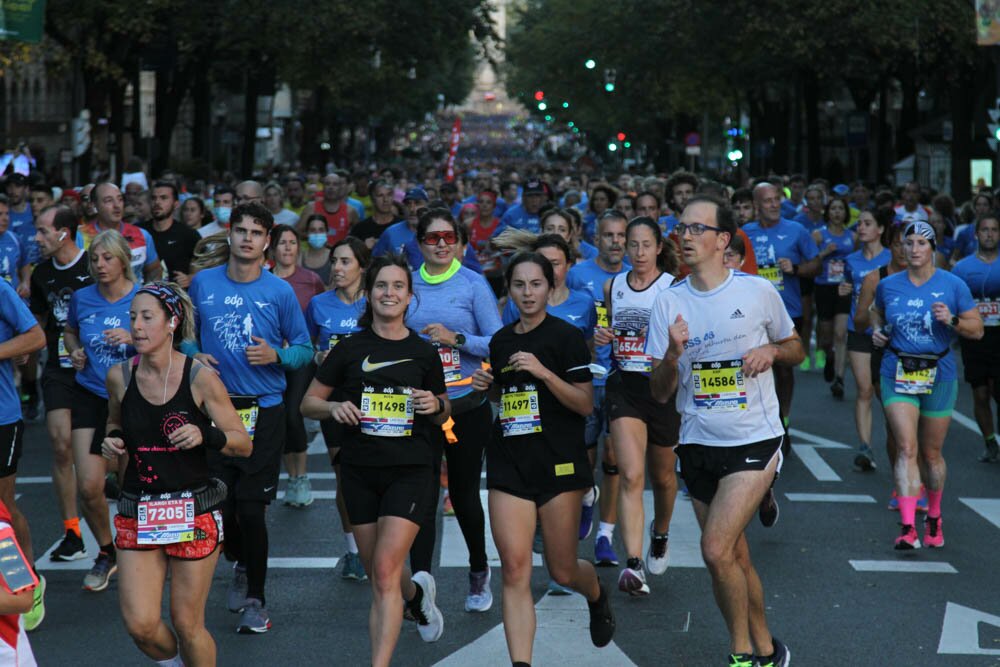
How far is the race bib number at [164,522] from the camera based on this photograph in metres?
6.23

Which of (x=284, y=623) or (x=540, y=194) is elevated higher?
(x=540, y=194)

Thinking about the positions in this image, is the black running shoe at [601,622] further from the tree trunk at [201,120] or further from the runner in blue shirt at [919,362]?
the tree trunk at [201,120]

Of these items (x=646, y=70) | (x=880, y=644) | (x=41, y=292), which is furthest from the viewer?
(x=646, y=70)

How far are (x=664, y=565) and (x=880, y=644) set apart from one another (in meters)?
1.64

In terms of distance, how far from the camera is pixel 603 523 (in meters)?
9.51

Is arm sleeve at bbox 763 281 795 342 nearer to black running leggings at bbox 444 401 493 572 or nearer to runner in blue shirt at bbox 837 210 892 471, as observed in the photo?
black running leggings at bbox 444 401 493 572

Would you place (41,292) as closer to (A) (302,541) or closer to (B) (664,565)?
(A) (302,541)

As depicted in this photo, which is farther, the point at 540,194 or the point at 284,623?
the point at 540,194

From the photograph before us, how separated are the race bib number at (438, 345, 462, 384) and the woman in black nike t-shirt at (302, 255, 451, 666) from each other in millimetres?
957

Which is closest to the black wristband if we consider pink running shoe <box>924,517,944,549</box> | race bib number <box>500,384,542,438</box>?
race bib number <box>500,384,542,438</box>

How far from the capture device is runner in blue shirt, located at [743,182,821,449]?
1425cm

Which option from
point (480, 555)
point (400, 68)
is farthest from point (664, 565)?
point (400, 68)

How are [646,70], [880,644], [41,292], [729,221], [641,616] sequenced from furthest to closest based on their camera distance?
[646,70] < [41,292] < [641,616] < [880,644] < [729,221]

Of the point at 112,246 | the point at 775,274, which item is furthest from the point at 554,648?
the point at 775,274
